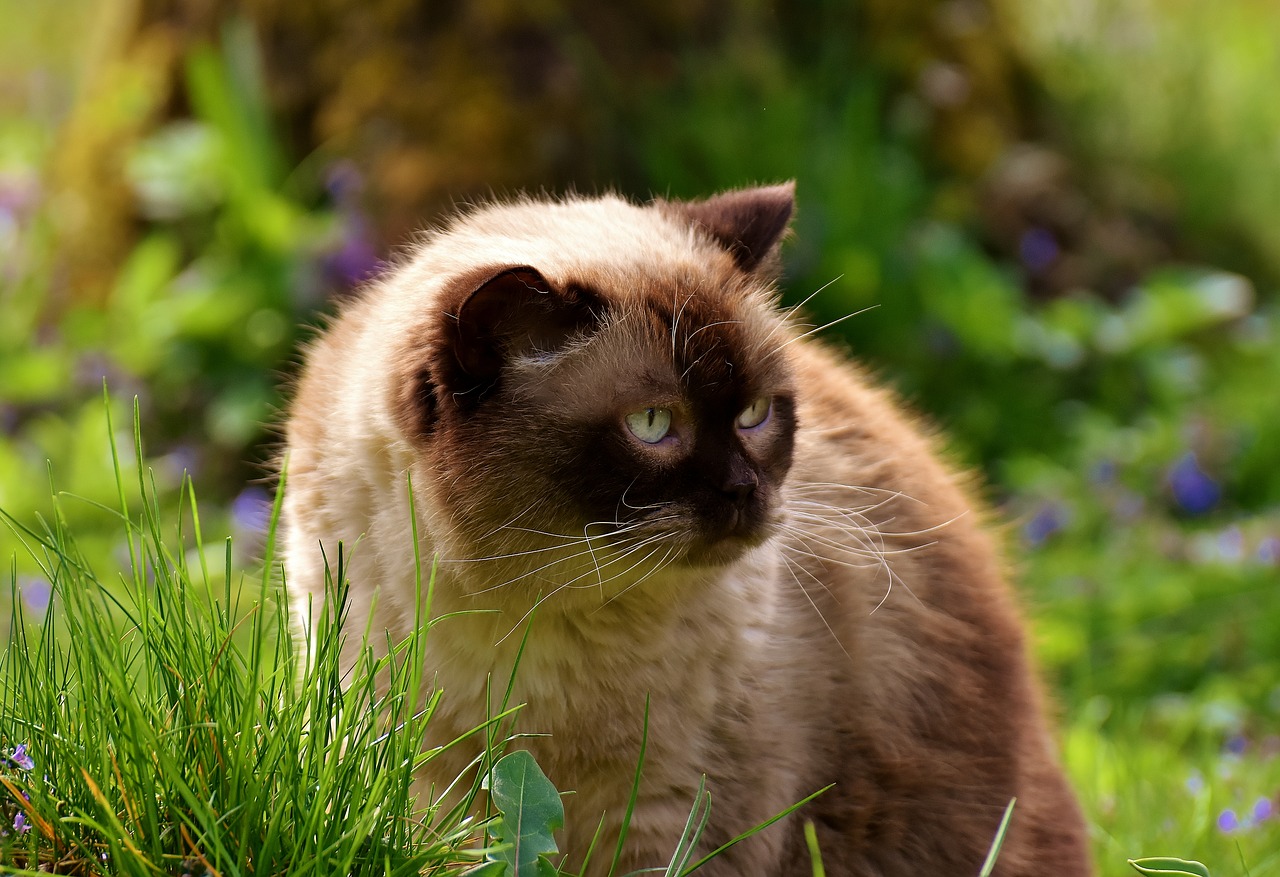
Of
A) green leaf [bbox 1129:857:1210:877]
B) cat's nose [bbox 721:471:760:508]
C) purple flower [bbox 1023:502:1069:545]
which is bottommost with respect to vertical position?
purple flower [bbox 1023:502:1069:545]

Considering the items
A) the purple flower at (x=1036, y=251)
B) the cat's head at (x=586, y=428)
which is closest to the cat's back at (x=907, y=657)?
the cat's head at (x=586, y=428)

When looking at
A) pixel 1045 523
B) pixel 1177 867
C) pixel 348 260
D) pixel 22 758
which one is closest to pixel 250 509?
pixel 348 260

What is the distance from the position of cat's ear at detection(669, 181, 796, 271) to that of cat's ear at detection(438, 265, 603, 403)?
390 mm

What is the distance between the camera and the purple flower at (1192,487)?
4.74 metres

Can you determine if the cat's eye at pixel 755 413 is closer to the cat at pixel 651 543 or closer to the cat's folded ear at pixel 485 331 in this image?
the cat at pixel 651 543

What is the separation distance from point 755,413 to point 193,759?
1009mm

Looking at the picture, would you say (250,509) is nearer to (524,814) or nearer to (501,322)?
(501,322)

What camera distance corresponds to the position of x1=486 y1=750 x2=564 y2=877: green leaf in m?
1.81

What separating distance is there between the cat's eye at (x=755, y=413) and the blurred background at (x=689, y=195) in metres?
2.16

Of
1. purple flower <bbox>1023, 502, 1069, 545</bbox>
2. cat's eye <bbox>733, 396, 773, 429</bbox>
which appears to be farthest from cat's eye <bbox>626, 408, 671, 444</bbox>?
purple flower <bbox>1023, 502, 1069, 545</bbox>

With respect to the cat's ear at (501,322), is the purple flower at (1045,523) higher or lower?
lower

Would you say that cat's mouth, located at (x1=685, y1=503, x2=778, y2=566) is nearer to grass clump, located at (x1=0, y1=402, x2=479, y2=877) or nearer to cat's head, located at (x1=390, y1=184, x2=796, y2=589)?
cat's head, located at (x1=390, y1=184, x2=796, y2=589)

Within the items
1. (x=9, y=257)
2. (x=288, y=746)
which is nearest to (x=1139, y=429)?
(x=288, y=746)

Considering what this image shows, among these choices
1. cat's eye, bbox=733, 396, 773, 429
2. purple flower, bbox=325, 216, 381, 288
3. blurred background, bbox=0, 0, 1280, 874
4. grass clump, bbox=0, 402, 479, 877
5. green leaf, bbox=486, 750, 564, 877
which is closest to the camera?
grass clump, bbox=0, 402, 479, 877
